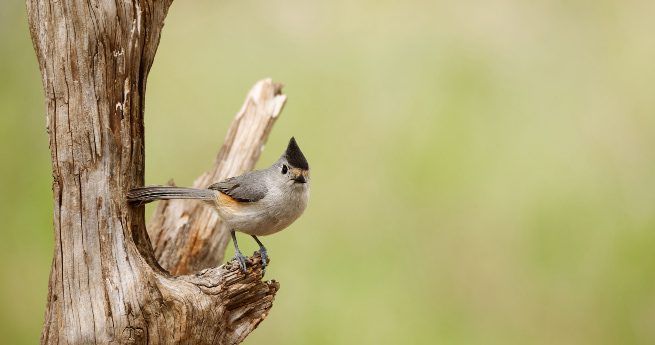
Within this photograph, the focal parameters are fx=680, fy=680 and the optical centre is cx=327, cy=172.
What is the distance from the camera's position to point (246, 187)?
3.13m

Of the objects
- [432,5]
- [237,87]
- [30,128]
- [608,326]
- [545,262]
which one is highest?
[432,5]

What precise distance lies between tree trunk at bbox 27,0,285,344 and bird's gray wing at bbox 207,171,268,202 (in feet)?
1.31

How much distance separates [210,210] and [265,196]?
2.49 feet

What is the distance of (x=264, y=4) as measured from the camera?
4453 millimetres

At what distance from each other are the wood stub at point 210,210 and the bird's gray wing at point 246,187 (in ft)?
1.45

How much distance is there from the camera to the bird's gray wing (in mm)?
3098

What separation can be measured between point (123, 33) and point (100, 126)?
37cm

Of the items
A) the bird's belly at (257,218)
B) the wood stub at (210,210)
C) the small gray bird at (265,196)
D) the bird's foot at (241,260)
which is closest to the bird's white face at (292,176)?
the small gray bird at (265,196)

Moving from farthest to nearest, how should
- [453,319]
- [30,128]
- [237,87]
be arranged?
[237,87], [453,319], [30,128]

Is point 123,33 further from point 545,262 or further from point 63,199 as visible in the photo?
point 545,262

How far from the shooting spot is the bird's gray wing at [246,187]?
3098 millimetres

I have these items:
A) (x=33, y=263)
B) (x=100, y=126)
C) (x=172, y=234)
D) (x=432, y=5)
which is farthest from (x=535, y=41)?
(x=33, y=263)

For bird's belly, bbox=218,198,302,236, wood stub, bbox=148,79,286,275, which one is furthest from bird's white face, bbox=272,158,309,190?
wood stub, bbox=148,79,286,275

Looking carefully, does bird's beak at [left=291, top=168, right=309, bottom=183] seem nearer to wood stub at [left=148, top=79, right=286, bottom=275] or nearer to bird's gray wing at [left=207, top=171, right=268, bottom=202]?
bird's gray wing at [left=207, top=171, right=268, bottom=202]
